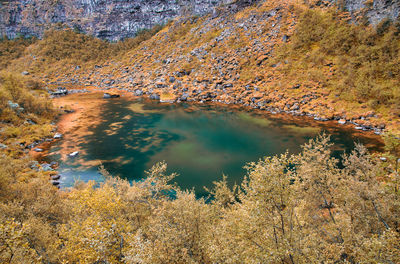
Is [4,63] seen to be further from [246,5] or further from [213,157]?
[213,157]

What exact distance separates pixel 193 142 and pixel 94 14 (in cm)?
15038

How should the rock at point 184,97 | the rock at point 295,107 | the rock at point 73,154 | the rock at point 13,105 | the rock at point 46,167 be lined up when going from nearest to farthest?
the rock at point 46,167, the rock at point 73,154, the rock at point 13,105, the rock at point 295,107, the rock at point 184,97

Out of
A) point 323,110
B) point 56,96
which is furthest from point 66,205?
point 56,96

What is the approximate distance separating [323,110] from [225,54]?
43347 mm

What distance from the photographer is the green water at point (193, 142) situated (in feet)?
88.4

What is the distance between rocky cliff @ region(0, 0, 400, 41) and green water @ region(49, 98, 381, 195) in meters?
81.5

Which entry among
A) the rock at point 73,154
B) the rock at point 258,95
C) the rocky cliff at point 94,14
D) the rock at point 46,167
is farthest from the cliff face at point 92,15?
the rock at point 46,167

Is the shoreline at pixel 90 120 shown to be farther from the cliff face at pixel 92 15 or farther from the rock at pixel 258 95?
the cliff face at pixel 92 15

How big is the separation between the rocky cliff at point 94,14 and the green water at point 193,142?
8151cm

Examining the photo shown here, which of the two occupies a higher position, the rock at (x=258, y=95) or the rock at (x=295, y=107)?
the rock at (x=258, y=95)

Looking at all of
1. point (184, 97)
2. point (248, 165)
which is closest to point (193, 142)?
point (248, 165)

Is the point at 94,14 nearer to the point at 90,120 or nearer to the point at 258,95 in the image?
the point at 90,120

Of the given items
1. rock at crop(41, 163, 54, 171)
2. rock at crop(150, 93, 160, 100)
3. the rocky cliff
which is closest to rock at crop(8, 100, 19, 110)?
rock at crop(41, 163, 54, 171)

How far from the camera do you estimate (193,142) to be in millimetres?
36375
